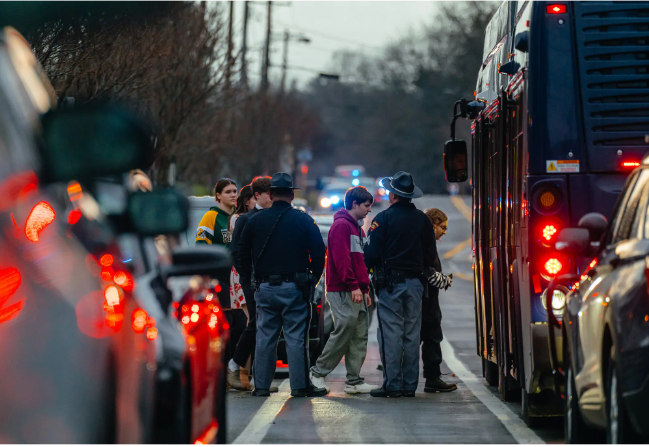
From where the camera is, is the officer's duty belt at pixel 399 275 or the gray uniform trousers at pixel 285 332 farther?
the officer's duty belt at pixel 399 275

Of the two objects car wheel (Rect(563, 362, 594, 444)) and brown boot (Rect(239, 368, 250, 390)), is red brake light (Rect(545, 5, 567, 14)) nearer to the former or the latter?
car wheel (Rect(563, 362, 594, 444))

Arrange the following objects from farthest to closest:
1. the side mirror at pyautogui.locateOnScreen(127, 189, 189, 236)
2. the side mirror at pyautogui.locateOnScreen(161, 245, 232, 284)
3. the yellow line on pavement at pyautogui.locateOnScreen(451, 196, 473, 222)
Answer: the yellow line on pavement at pyautogui.locateOnScreen(451, 196, 473, 222), the side mirror at pyautogui.locateOnScreen(161, 245, 232, 284), the side mirror at pyautogui.locateOnScreen(127, 189, 189, 236)

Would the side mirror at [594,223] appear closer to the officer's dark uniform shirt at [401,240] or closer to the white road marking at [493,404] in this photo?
the white road marking at [493,404]

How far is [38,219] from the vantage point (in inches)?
155

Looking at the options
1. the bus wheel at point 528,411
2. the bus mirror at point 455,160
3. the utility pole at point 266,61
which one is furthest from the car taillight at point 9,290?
the utility pole at point 266,61

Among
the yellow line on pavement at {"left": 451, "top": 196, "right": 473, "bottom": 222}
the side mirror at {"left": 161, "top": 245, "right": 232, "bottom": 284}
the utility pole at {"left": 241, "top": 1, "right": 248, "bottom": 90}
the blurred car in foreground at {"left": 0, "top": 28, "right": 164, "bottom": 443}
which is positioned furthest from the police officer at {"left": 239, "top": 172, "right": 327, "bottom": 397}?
the yellow line on pavement at {"left": 451, "top": 196, "right": 473, "bottom": 222}

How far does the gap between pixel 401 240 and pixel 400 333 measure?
0.84 meters

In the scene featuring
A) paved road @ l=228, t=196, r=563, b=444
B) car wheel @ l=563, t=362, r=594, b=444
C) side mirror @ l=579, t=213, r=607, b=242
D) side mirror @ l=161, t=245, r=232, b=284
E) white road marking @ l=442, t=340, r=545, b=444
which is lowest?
paved road @ l=228, t=196, r=563, b=444

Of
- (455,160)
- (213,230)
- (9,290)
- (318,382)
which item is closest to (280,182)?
(213,230)

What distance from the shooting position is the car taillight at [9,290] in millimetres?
3619

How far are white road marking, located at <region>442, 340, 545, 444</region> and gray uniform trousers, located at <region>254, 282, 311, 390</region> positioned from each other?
1596 millimetres

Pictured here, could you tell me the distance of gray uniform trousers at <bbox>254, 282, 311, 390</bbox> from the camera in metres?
10.8

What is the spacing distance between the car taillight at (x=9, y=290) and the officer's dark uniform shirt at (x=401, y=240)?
7.59m

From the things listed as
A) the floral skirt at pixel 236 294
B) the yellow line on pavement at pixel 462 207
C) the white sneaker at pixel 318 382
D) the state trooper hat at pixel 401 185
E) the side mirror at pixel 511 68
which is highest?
the yellow line on pavement at pixel 462 207
